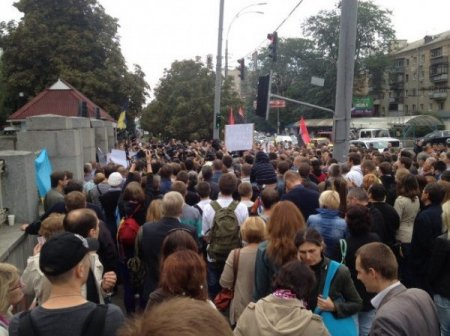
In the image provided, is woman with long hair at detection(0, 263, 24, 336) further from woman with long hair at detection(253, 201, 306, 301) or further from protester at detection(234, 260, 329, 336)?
woman with long hair at detection(253, 201, 306, 301)

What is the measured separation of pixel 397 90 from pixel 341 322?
8287 cm

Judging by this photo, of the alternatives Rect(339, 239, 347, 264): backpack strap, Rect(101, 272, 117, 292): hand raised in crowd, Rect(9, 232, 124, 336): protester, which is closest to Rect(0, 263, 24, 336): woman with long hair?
Rect(9, 232, 124, 336): protester

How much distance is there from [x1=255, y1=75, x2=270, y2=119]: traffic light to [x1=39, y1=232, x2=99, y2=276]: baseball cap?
11.8 metres

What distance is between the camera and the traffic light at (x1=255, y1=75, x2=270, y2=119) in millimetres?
14234

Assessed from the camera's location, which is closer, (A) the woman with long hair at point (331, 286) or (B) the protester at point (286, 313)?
(B) the protester at point (286, 313)

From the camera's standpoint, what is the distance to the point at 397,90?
267ft

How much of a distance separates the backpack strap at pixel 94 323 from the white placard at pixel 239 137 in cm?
1152

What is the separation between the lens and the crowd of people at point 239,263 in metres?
2.61

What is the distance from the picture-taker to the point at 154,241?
516cm

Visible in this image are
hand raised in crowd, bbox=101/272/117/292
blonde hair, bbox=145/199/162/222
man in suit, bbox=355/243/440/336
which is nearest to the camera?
man in suit, bbox=355/243/440/336

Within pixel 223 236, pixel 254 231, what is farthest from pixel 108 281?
pixel 223 236

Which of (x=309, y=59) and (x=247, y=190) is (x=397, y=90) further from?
(x=247, y=190)

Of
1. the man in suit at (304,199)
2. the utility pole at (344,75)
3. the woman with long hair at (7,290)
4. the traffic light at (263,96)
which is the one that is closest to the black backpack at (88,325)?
the woman with long hair at (7,290)

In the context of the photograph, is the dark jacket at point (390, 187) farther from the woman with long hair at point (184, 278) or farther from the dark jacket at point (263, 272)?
the woman with long hair at point (184, 278)
